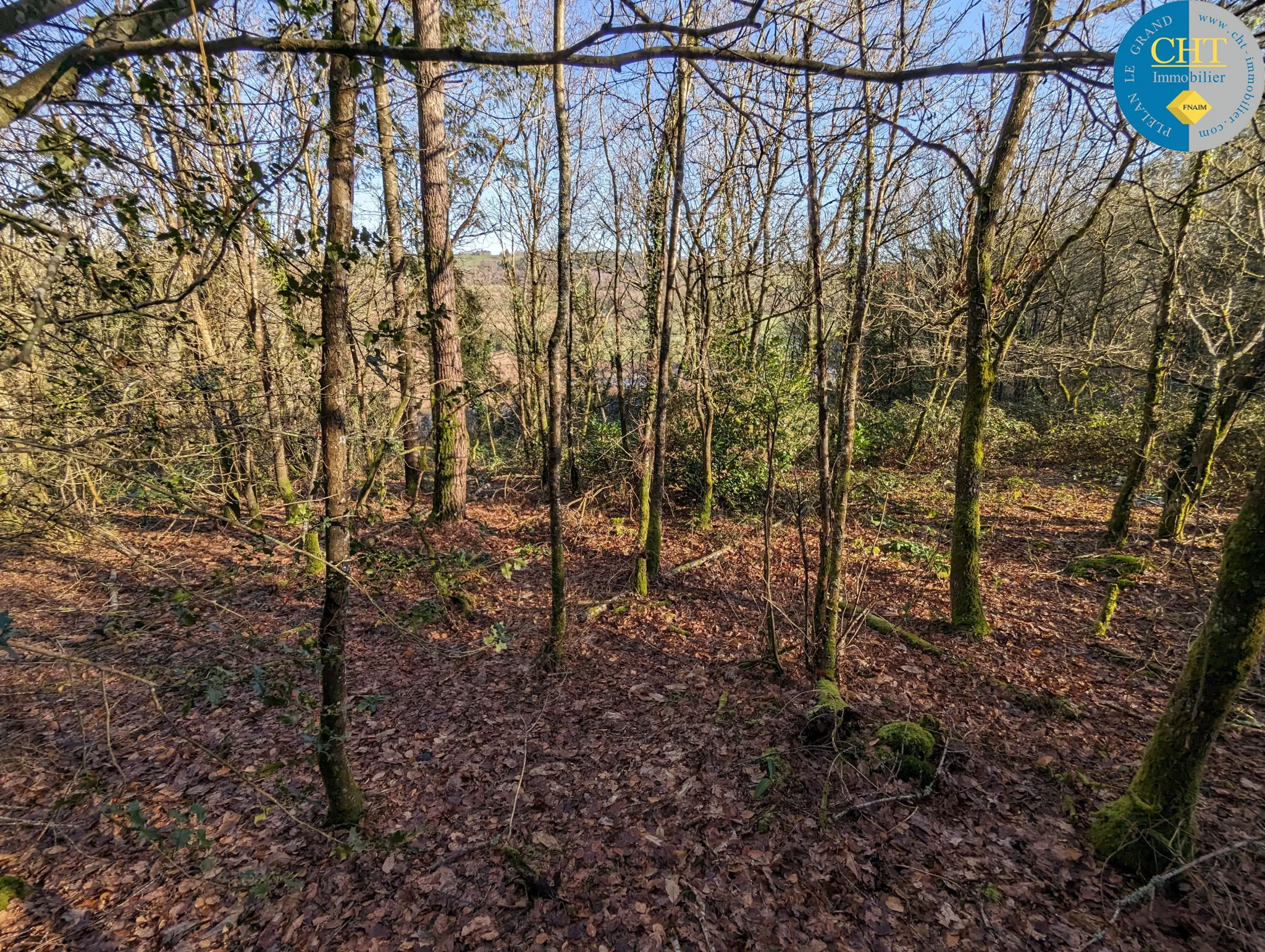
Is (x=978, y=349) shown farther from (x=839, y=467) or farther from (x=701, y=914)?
(x=701, y=914)

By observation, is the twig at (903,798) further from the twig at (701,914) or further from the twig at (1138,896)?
the twig at (701,914)

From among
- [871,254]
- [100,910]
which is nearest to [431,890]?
[100,910]

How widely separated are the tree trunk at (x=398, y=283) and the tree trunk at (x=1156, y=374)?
381 inches

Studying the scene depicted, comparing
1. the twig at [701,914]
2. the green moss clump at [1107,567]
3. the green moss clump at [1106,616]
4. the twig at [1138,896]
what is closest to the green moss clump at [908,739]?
the twig at [1138,896]

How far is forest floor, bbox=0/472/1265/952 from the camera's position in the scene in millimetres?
3104

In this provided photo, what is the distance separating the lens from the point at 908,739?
13.9ft

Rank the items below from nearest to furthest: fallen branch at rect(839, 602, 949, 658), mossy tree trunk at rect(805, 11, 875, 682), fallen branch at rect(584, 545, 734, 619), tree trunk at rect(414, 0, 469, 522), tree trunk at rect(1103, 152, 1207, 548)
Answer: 1. mossy tree trunk at rect(805, 11, 875, 682)
2. fallen branch at rect(839, 602, 949, 658)
3. tree trunk at rect(1103, 152, 1207, 548)
4. fallen branch at rect(584, 545, 734, 619)
5. tree trunk at rect(414, 0, 469, 522)

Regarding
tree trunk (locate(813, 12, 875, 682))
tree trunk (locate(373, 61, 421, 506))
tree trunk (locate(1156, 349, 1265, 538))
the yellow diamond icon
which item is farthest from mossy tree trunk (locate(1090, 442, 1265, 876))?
tree trunk (locate(1156, 349, 1265, 538))

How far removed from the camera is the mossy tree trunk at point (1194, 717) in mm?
2725

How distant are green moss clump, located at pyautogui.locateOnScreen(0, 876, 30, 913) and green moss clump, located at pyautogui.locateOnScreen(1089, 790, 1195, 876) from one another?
7.21 meters

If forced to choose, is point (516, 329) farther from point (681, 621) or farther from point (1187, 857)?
point (1187, 857)

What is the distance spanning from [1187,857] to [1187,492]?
7159 millimetres

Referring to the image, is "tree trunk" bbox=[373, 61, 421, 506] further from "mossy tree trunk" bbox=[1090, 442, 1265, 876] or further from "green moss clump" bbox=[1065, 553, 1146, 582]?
"green moss clump" bbox=[1065, 553, 1146, 582]

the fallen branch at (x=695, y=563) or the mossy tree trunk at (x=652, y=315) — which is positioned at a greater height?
the mossy tree trunk at (x=652, y=315)
